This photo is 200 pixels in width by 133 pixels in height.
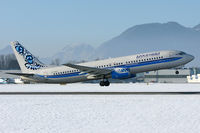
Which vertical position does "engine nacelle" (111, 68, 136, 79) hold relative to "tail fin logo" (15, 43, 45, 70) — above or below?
below

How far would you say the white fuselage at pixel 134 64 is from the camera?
5203cm

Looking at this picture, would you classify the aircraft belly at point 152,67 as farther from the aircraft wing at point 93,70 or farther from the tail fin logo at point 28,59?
the tail fin logo at point 28,59

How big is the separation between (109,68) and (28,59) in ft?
52.0

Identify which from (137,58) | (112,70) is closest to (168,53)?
(137,58)

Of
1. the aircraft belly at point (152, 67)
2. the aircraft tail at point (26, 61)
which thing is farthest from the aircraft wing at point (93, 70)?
the aircraft tail at point (26, 61)

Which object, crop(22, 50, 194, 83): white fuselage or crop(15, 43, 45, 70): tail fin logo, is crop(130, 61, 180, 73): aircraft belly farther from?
crop(15, 43, 45, 70): tail fin logo

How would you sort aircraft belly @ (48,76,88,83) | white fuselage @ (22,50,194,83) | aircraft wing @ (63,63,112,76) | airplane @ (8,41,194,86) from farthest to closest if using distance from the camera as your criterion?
aircraft belly @ (48,76,88,83) < aircraft wing @ (63,63,112,76) < airplane @ (8,41,194,86) < white fuselage @ (22,50,194,83)

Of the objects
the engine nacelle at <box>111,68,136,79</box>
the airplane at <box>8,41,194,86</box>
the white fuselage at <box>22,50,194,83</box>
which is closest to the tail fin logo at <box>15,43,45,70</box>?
the airplane at <box>8,41,194,86</box>

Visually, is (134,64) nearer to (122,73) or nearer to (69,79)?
(122,73)

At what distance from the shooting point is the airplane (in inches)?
2053

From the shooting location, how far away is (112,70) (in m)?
53.7
